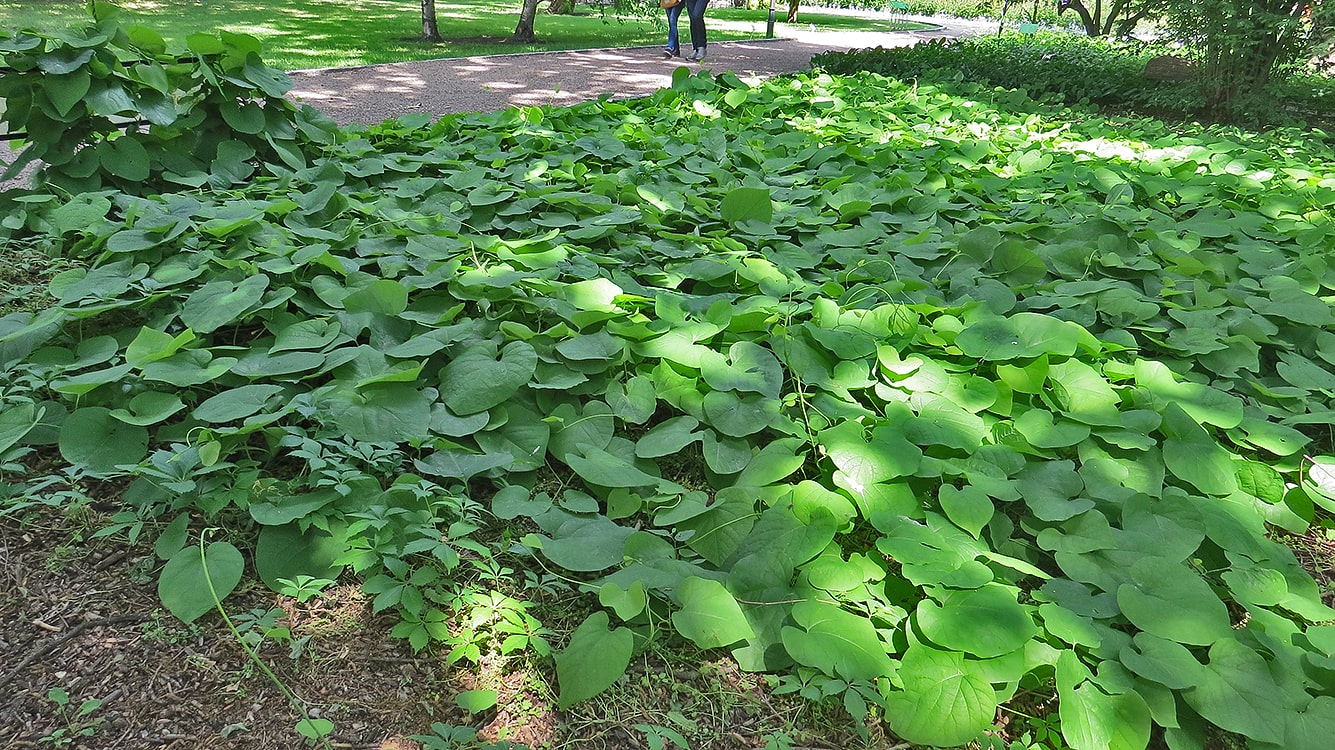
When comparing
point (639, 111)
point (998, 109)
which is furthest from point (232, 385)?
point (998, 109)

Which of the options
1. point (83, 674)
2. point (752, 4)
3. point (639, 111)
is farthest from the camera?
point (752, 4)

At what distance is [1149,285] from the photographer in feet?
9.30

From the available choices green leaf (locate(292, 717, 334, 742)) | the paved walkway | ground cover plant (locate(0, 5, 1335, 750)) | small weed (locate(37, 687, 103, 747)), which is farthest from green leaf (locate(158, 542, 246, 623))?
the paved walkway

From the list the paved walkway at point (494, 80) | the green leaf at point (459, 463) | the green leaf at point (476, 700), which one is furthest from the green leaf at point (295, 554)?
the paved walkway at point (494, 80)

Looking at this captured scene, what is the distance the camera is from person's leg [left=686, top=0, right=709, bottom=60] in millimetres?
9883

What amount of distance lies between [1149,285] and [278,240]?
308 centimetres

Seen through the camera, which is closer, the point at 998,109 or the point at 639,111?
the point at 639,111

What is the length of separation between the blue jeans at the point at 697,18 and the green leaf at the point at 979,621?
9621 millimetres

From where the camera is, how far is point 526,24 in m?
11.7

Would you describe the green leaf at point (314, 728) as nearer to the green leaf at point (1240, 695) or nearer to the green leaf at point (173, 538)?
the green leaf at point (173, 538)

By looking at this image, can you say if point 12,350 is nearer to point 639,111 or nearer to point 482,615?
point 482,615

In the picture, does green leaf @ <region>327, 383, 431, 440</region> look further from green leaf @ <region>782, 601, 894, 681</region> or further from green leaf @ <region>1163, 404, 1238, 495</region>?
green leaf @ <region>1163, 404, 1238, 495</region>

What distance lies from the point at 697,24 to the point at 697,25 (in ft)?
0.10

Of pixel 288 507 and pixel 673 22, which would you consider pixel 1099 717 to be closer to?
pixel 288 507
